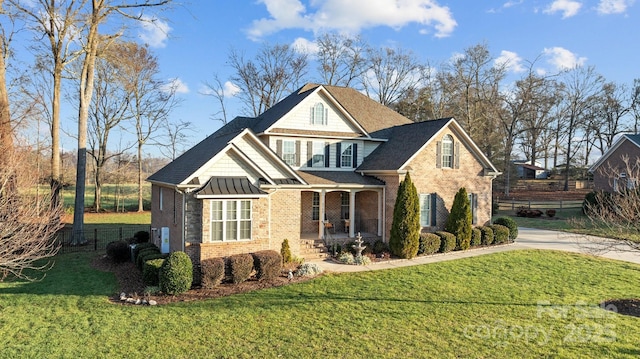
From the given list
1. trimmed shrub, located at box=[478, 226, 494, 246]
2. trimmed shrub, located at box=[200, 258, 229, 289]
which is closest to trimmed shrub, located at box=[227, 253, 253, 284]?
trimmed shrub, located at box=[200, 258, 229, 289]

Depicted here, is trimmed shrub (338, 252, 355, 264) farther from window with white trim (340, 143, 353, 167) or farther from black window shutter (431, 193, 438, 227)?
window with white trim (340, 143, 353, 167)

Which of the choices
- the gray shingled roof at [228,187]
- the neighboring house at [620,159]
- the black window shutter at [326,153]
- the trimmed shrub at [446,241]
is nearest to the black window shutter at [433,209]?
the trimmed shrub at [446,241]

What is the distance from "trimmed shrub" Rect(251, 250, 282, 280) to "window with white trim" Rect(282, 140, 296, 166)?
272 inches

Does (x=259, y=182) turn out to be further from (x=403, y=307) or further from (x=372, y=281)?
(x=403, y=307)

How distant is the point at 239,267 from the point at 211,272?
95cm

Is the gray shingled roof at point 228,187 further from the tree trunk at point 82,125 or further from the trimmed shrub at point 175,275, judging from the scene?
the tree trunk at point 82,125

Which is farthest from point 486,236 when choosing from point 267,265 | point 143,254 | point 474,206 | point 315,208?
point 143,254

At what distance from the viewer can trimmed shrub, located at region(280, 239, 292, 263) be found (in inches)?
625

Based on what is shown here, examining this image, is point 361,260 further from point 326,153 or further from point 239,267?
point 326,153

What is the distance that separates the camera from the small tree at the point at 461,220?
63.0 feet

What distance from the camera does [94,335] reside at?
9141mm

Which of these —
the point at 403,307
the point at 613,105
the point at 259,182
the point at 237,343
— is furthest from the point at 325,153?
the point at 613,105

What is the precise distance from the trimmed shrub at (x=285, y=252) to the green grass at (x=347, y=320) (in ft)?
7.48

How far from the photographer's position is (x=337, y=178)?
64.6ft
